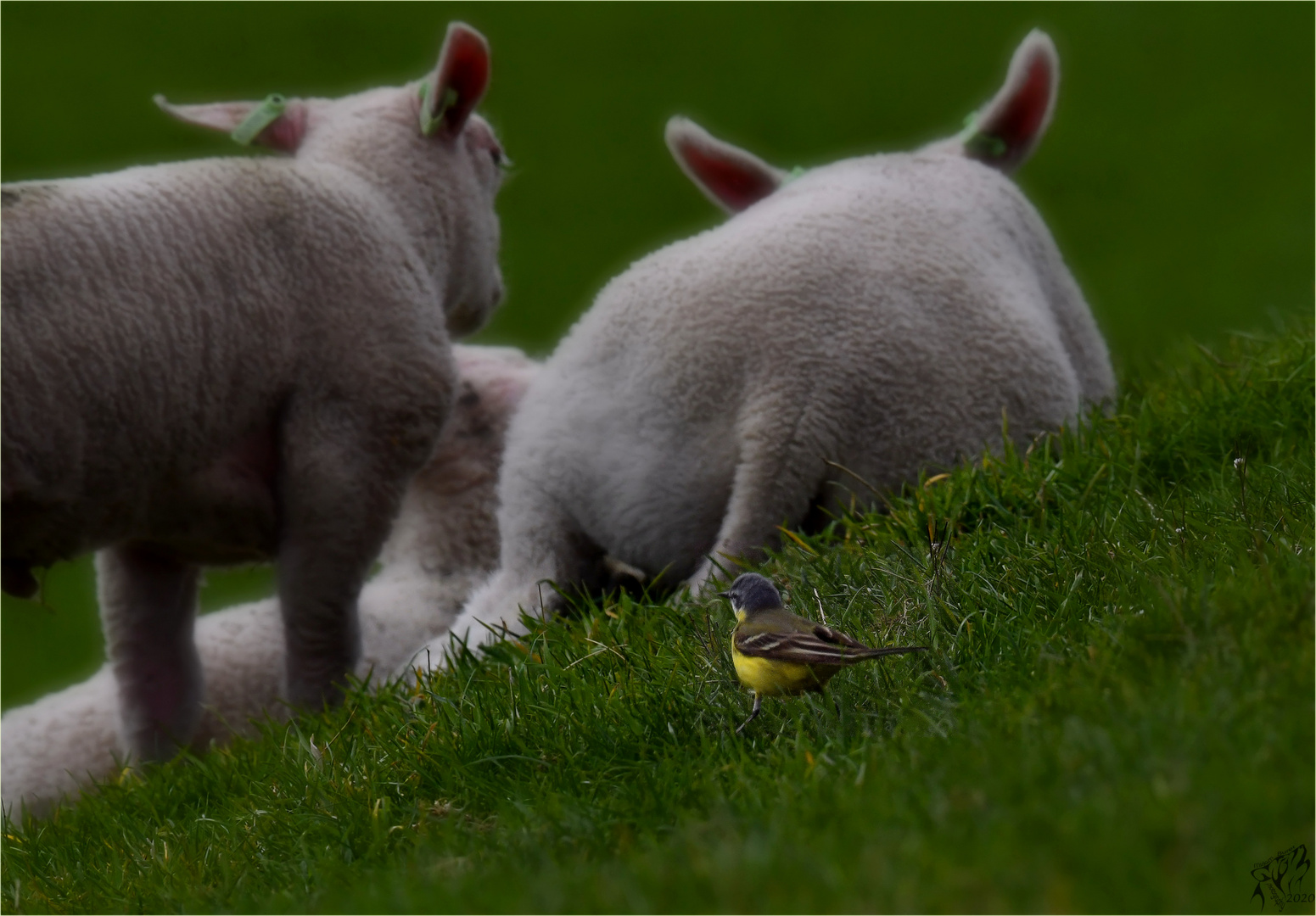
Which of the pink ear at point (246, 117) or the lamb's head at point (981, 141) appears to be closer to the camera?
the lamb's head at point (981, 141)

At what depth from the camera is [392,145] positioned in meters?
4.95

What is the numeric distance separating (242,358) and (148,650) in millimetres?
1317

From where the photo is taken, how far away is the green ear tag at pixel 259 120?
4914 mm

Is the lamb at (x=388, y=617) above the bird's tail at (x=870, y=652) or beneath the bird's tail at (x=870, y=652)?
beneath

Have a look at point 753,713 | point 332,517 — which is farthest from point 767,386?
point 332,517

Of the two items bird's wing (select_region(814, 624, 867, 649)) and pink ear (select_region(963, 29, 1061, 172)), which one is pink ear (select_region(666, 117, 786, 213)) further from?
bird's wing (select_region(814, 624, 867, 649))

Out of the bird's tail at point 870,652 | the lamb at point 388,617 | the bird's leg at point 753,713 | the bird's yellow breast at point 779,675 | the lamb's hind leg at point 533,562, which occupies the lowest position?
the lamb at point 388,617

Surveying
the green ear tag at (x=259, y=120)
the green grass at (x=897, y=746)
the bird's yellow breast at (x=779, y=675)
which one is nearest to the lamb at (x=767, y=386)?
the green grass at (x=897, y=746)

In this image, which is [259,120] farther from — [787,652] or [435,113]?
[787,652]

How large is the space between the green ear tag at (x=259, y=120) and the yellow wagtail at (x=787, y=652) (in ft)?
9.57

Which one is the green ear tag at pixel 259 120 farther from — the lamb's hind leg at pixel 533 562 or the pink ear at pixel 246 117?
the lamb's hind leg at pixel 533 562

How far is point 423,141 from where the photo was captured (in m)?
5.04

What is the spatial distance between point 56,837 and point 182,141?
2.82m

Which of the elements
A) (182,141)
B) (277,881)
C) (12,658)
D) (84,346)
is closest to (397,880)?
(277,881)
